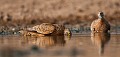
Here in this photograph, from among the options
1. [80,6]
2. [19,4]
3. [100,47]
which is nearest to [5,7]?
[19,4]

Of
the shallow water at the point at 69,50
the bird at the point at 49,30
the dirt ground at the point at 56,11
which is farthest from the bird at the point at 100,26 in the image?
the dirt ground at the point at 56,11

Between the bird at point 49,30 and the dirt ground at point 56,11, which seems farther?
the dirt ground at point 56,11

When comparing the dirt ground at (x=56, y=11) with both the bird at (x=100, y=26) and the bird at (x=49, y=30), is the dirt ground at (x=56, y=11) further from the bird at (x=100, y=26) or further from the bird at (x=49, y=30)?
the bird at (x=49, y=30)

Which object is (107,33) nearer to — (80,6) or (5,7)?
(80,6)

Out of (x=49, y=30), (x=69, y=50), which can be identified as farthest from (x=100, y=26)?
(x=69, y=50)

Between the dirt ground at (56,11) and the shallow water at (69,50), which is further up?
the dirt ground at (56,11)

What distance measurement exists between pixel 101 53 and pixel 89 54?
0.31 meters

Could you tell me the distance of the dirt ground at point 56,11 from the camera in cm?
1994

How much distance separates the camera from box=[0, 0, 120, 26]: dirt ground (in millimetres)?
19938

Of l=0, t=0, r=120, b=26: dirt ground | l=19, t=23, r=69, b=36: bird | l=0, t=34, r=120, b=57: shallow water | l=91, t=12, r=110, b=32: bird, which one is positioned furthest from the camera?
l=0, t=0, r=120, b=26: dirt ground

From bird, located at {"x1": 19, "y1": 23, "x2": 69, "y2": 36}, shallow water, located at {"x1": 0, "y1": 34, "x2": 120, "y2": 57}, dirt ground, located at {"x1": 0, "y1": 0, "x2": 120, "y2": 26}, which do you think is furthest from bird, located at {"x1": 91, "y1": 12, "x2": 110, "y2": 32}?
dirt ground, located at {"x1": 0, "y1": 0, "x2": 120, "y2": 26}

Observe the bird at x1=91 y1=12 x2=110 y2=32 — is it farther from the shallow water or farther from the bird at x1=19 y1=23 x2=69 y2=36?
the shallow water

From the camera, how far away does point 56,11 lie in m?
20.4

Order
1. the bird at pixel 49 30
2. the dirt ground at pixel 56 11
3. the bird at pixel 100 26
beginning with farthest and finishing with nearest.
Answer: the dirt ground at pixel 56 11
the bird at pixel 100 26
the bird at pixel 49 30
